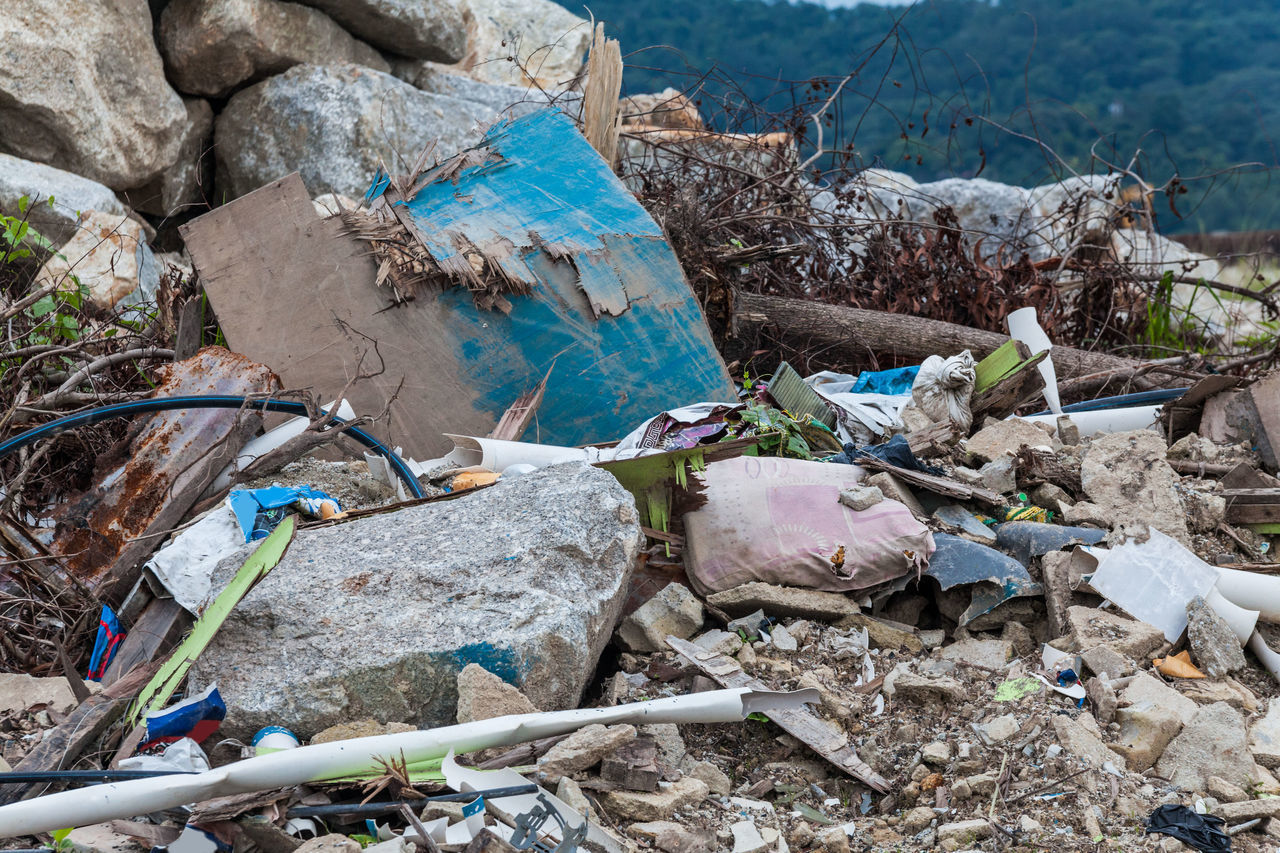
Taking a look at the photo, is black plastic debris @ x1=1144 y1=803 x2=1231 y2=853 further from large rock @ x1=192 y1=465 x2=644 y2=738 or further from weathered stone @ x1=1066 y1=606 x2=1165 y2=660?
large rock @ x1=192 y1=465 x2=644 y2=738

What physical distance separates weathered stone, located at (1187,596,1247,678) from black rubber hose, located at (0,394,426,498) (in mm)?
2142

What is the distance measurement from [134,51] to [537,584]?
5.33m

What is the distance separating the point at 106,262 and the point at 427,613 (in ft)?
12.6

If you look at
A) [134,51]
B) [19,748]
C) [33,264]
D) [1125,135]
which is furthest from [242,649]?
[1125,135]

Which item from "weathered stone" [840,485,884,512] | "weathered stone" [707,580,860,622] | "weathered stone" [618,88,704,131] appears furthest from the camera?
"weathered stone" [618,88,704,131]

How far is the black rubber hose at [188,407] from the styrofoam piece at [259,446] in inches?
1.6

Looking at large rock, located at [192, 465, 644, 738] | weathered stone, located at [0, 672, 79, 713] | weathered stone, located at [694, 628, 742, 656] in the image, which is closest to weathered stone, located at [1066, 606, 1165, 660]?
weathered stone, located at [694, 628, 742, 656]

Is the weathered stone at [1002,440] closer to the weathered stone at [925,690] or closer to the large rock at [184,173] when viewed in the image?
the weathered stone at [925,690]

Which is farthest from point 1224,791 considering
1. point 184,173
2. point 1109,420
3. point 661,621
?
point 184,173

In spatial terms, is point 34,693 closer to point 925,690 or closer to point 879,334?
point 925,690

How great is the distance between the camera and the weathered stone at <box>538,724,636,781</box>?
180 centimetres

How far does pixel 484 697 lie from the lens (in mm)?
1909

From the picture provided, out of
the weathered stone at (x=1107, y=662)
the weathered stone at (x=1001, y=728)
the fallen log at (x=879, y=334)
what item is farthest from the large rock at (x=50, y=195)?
the weathered stone at (x=1107, y=662)

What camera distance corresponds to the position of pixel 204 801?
1.64 m
